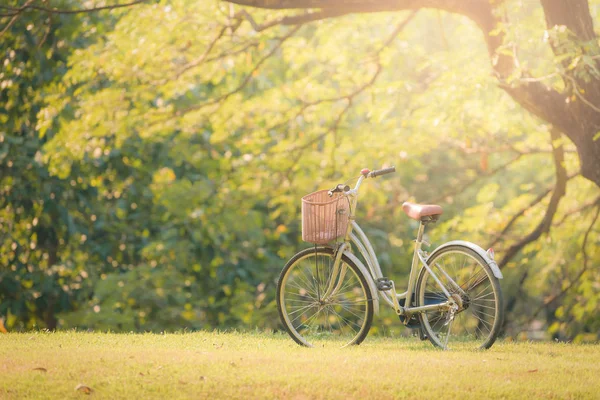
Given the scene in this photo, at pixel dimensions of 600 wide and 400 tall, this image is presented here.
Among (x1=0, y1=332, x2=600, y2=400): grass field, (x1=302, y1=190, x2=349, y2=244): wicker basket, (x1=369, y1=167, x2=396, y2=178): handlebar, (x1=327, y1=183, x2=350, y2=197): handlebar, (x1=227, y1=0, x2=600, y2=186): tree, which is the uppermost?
(x1=227, y1=0, x2=600, y2=186): tree

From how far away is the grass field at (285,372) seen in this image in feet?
16.5

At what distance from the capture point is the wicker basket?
20.8ft

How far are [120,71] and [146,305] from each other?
427 cm

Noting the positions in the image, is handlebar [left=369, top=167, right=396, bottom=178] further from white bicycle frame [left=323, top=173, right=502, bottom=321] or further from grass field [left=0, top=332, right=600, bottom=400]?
grass field [left=0, top=332, right=600, bottom=400]

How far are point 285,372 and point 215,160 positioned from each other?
10.1 metres

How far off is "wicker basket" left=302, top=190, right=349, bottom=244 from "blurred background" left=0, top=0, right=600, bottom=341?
341 cm

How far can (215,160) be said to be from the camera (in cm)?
1524

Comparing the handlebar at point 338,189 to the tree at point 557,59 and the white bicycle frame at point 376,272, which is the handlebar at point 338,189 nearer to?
the white bicycle frame at point 376,272

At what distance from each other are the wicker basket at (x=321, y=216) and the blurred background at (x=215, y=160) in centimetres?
A: 341

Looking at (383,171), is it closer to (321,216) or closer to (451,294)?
(321,216)

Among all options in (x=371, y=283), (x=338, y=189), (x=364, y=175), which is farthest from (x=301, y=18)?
(x=371, y=283)

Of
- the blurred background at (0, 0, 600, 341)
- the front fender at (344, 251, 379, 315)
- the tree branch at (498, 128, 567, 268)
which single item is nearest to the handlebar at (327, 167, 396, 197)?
the front fender at (344, 251, 379, 315)

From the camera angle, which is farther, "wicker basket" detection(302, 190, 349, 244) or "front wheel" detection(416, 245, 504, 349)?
"wicker basket" detection(302, 190, 349, 244)

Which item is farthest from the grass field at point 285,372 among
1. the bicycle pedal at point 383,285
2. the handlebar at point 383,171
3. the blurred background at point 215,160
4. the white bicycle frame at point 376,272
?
the blurred background at point 215,160
